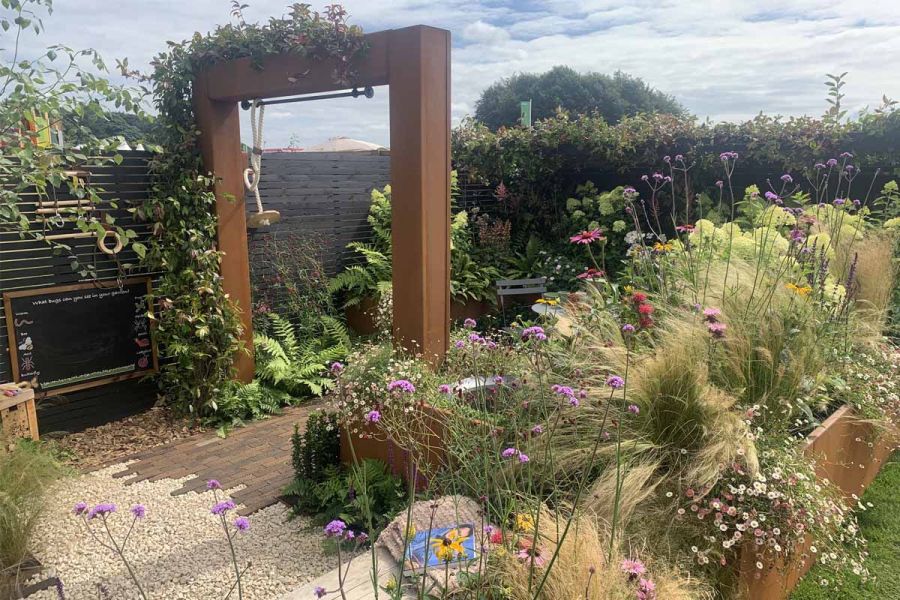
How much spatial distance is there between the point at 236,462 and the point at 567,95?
27.1 m

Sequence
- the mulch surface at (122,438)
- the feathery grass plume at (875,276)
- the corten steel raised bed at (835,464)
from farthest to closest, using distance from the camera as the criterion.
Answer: the mulch surface at (122,438) → the feathery grass plume at (875,276) → the corten steel raised bed at (835,464)

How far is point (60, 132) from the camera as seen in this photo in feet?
14.4

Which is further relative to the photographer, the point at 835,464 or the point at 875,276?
the point at 875,276

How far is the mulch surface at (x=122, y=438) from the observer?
449 centimetres

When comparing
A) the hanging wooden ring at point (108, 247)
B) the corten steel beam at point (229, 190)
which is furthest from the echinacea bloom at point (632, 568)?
the corten steel beam at point (229, 190)

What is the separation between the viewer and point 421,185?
369cm

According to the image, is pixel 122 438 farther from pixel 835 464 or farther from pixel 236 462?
pixel 835 464

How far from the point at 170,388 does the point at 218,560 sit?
2331 mm

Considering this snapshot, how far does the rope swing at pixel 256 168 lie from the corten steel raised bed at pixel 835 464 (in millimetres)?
4174

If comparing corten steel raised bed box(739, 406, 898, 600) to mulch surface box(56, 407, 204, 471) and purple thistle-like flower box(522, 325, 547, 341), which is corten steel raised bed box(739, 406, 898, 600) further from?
mulch surface box(56, 407, 204, 471)

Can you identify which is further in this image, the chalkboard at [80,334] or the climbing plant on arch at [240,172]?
the chalkboard at [80,334]

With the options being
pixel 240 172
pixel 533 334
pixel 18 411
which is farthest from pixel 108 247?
pixel 533 334

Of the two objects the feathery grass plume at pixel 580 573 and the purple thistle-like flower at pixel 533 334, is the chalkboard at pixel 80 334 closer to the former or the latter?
the purple thistle-like flower at pixel 533 334

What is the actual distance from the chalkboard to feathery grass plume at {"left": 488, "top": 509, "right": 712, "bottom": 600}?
381 centimetres
